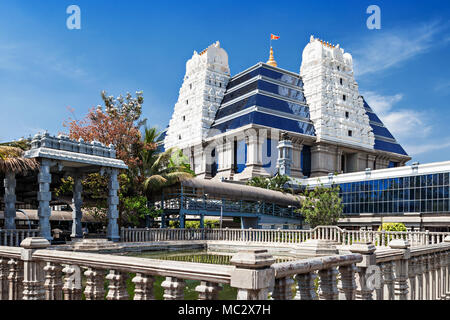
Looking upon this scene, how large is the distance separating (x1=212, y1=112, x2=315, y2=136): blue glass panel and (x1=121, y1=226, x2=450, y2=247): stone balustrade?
25.3 m

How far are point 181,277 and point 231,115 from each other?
1941 inches

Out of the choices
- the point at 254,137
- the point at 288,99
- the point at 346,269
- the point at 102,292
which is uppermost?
the point at 288,99

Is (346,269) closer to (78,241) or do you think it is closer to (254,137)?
(78,241)

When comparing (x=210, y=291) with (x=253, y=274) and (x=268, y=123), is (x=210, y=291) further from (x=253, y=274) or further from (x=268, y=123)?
(x=268, y=123)

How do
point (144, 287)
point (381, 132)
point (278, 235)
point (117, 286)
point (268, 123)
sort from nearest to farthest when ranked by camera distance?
point (144, 287) → point (117, 286) → point (278, 235) → point (268, 123) → point (381, 132)

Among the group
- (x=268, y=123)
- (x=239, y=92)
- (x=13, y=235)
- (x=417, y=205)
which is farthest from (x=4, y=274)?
(x=239, y=92)

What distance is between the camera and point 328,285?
4.44 metres

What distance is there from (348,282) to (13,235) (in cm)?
1442

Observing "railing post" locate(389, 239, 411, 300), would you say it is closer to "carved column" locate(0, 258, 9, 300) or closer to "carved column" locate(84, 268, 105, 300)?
"carved column" locate(84, 268, 105, 300)

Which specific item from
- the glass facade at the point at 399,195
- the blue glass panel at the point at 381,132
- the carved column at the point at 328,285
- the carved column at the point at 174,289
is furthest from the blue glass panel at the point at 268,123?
the carved column at the point at 174,289

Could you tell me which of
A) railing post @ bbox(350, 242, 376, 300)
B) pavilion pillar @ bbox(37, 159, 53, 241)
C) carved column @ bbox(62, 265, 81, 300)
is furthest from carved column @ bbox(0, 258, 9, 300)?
pavilion pillar @ bbox(37, 159, 53, 241)
